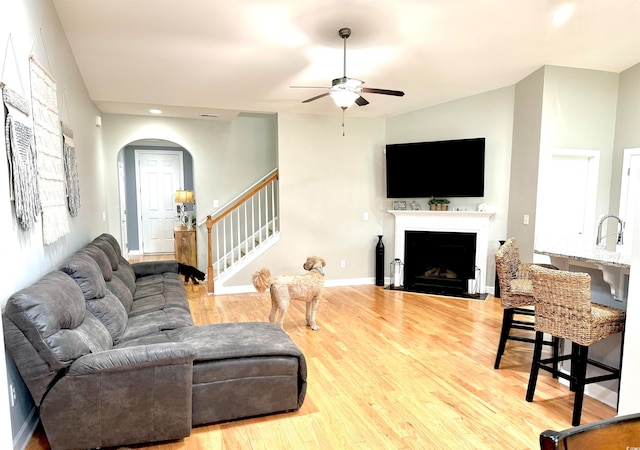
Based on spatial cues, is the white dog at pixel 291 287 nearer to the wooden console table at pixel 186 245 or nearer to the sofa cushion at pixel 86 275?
the sofa cushion at pixel 86 275

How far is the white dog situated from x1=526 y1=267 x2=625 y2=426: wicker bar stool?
6.98 feet

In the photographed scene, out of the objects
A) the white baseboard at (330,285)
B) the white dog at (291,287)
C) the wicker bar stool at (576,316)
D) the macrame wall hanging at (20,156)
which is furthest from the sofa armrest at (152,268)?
the wicker bar stool at (576,316)

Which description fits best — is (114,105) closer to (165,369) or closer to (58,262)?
(58,262)

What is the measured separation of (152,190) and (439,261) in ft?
22.1

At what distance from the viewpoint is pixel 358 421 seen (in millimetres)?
2389

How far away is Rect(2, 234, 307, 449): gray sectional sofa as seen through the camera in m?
1.89

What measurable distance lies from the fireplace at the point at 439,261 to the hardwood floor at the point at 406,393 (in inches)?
41.9

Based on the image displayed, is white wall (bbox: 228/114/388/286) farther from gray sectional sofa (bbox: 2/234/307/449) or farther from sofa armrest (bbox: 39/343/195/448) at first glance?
sofa armrest (bbox: 39/343/195/448)

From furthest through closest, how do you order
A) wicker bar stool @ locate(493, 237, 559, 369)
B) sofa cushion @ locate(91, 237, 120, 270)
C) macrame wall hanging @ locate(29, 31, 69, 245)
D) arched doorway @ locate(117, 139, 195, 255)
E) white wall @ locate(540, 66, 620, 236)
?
arched doorway @ locate(117, 139, 195, 255) < white wall @ locate(540, 66, 620, 236) < sofa cushion @ locate(91, 237, 120, 270) < wicker bar stool @ locate(493, 237, 559, 369) < macrame wall hanging @ locate(29, 31, 69, 245)

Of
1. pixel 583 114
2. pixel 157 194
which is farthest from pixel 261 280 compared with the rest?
pixel 157 194

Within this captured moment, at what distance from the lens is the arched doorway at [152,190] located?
871 centimetres

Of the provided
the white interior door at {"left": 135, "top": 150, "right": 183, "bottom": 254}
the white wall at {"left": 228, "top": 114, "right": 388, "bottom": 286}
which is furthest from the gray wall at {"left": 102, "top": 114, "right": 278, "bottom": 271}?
the white interior door at {"left": 135, "top": 150, "right": 183, "bottom": 254}

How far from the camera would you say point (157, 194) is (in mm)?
8906

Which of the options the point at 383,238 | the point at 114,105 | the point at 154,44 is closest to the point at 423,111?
the point at 383,238
